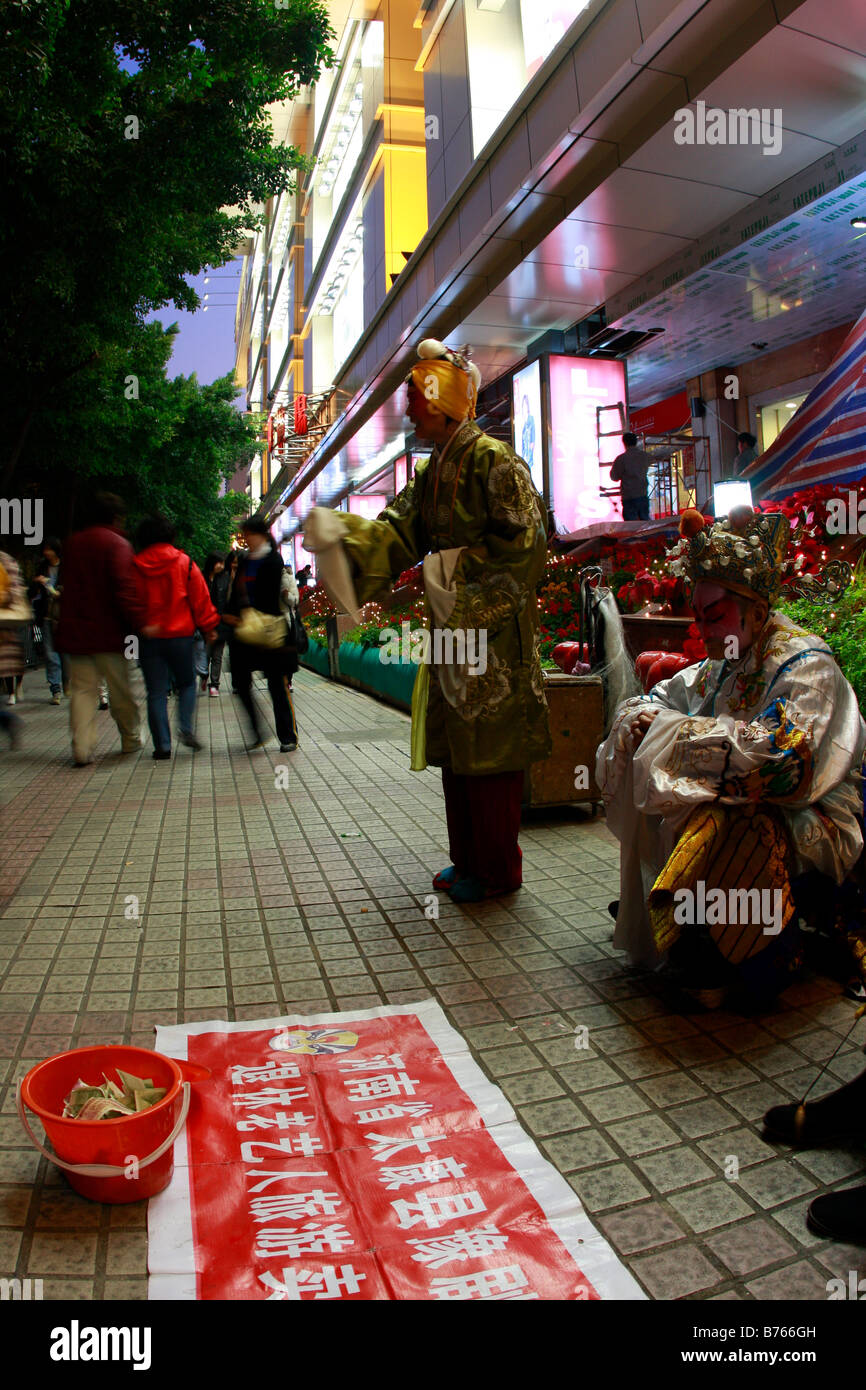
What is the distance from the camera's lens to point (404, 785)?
6773mm

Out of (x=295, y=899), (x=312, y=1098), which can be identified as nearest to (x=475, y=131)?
(x=295, y=899)

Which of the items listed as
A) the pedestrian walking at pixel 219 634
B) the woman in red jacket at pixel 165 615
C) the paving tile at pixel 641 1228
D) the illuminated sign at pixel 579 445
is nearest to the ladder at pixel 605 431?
the illuminated sign at pixel 579 445

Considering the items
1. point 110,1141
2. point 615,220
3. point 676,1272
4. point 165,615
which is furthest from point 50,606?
point 676,1272

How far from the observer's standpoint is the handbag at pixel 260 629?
7.40 meters

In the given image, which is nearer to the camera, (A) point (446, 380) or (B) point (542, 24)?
(A) point (446, 380)

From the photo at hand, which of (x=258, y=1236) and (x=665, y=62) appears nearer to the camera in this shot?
(x=258, y=1236)

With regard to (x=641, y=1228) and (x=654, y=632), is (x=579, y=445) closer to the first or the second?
(x=654, y=632)

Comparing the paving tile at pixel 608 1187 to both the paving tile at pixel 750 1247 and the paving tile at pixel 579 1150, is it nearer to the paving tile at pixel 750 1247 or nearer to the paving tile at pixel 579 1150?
the paving tile at pixel 579 1150

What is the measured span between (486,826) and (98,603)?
177 inches

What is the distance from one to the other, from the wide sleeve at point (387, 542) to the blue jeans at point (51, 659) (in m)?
8.50

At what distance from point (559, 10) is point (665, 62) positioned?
6.43 m

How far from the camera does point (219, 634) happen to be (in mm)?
11250

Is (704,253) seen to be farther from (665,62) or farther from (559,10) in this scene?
(559,10)

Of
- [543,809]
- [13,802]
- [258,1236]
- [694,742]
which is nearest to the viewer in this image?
[258,1236]
